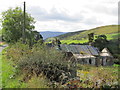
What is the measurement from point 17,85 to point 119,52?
178 ft

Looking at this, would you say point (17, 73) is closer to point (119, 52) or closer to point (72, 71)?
point (72, 71)

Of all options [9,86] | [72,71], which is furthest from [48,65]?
[9,86]

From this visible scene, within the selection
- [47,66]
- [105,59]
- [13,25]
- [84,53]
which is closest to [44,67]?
[47,66]

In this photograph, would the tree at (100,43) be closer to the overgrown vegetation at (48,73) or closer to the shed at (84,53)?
the shed at (84,53)

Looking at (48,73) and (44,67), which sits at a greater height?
(44,67)

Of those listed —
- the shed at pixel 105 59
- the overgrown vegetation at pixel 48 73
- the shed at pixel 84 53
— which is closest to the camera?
the overgrown vegetation at pixel 48 73

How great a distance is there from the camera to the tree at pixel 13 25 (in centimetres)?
3184

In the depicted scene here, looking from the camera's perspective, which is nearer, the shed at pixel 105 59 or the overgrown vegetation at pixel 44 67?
the overgrown vegetation at pixel 44 67

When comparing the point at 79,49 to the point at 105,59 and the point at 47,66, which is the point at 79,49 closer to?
the point at 105,59

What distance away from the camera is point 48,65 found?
32.2 feet

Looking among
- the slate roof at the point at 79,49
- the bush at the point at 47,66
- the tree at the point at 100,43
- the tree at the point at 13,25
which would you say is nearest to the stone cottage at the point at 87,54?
the slate roof at the point at 79,49

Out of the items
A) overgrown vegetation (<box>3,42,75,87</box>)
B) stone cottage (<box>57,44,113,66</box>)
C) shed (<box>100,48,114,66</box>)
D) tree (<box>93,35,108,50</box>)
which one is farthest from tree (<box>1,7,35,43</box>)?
tree (<box>93,35,108,50</box>)

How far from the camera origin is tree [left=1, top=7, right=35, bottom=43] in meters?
31.8

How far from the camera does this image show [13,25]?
3234cm
